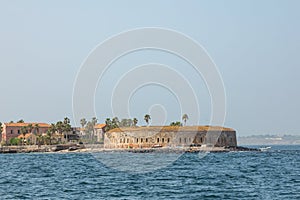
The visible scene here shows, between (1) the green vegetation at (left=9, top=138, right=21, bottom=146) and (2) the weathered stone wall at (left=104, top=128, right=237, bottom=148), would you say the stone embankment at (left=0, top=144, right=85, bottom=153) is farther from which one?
(1) the green vegetation at (left=9, top=138, right=21, bottom=146)

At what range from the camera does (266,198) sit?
136 feet

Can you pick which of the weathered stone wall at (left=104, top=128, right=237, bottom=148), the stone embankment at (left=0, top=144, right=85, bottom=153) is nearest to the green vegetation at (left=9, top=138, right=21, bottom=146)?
the stone embankment at (left=0, top=144, right=85, bottom=153)

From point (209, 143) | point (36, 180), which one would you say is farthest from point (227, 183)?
point (209, 143)

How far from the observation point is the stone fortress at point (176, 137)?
168m

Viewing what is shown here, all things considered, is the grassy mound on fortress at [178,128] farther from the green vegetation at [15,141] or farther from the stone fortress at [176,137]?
the green vegetation at [15,141]

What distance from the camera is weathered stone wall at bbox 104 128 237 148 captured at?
167500 millimetres

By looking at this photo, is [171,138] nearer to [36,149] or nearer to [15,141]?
[36,149]

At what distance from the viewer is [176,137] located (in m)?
168

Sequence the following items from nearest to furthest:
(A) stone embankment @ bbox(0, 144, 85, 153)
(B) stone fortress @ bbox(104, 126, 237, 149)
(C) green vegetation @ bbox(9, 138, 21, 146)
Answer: (B) stone fortress @ bbox(104, 126, 237, 149)
(A) stone embankment @ bbox(0, 144, 85, 153)
(C) green vegetation @ bbox(9, 138, 21, 146)

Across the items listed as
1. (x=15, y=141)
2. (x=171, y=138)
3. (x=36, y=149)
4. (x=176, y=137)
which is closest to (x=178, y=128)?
(x=176, y=137)

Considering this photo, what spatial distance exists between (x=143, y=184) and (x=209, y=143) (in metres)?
120

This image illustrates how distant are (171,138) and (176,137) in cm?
179

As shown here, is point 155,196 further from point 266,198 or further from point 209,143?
point 209,143

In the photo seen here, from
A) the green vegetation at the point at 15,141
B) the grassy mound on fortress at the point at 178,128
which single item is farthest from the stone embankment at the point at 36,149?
the grassy mound on fortress at the point at 178,128
